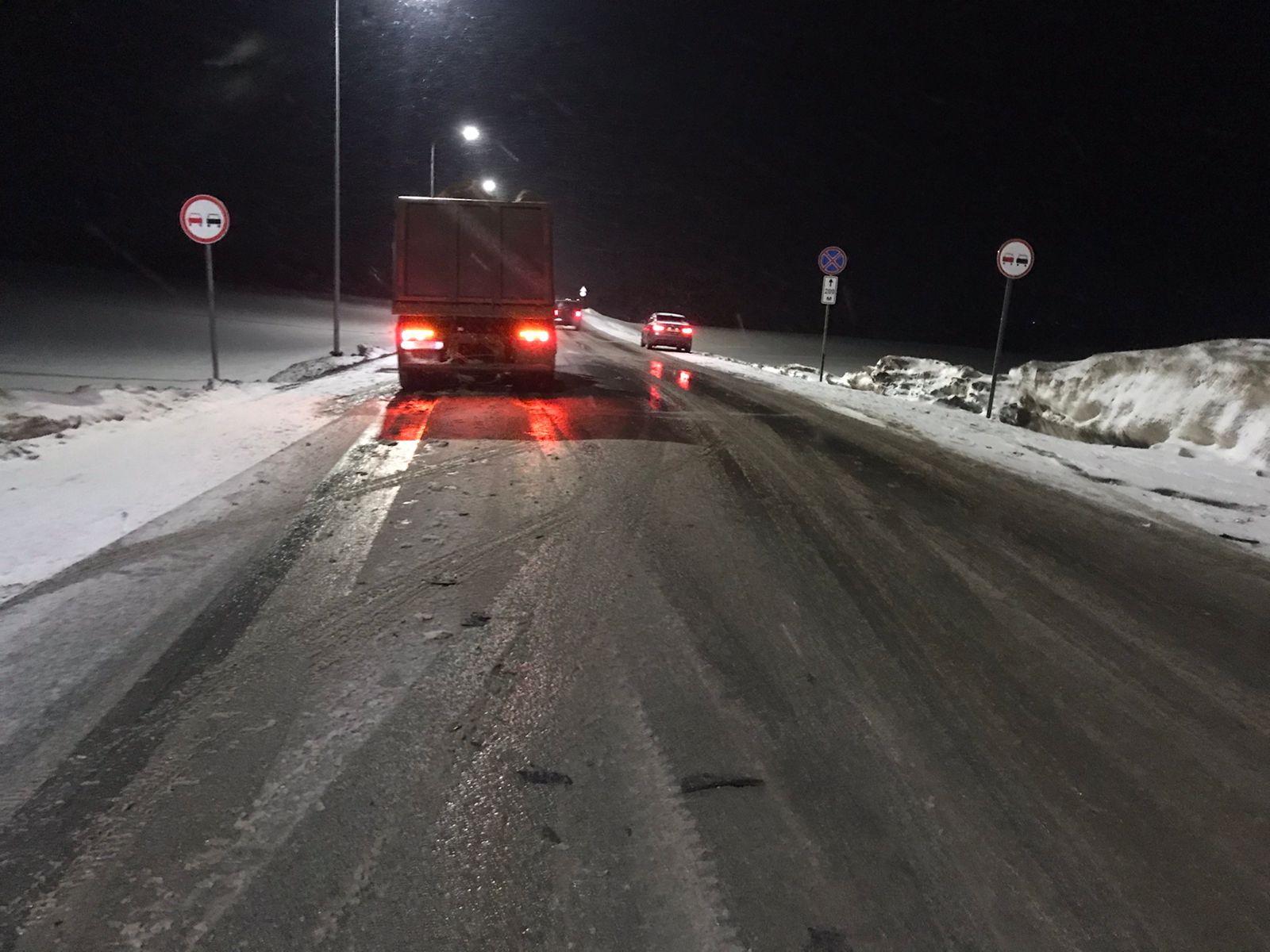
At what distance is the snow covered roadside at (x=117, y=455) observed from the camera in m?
6.20

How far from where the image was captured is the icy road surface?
268 cm

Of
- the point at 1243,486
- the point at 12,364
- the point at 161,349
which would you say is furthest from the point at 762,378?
the point at 12,364

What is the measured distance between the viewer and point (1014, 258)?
14484 millimetres

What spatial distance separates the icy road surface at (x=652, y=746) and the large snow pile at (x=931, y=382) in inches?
454

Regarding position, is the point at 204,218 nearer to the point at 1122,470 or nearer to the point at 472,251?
the point at 472,251

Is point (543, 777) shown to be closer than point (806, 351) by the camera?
A: Yes

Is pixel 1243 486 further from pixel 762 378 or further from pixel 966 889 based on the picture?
pixel 762 378

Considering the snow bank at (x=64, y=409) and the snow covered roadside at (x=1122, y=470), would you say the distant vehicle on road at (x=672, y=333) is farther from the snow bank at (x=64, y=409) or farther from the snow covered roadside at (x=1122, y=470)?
the snow bank at (x=64, y=409)

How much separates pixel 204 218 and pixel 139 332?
1381 centimetres

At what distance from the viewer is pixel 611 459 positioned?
934 cm

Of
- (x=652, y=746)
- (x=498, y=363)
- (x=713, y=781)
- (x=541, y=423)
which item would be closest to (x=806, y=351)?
(x=498, y=363)

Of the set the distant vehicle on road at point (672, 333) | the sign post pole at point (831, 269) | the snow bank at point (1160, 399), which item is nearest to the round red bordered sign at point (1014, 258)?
the snow bank at point (1160, 399)

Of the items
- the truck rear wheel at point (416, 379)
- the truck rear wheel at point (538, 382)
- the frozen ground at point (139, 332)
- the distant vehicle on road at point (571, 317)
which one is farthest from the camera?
the distant vehicle on road at point (571, 317)

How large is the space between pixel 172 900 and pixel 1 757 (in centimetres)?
131
